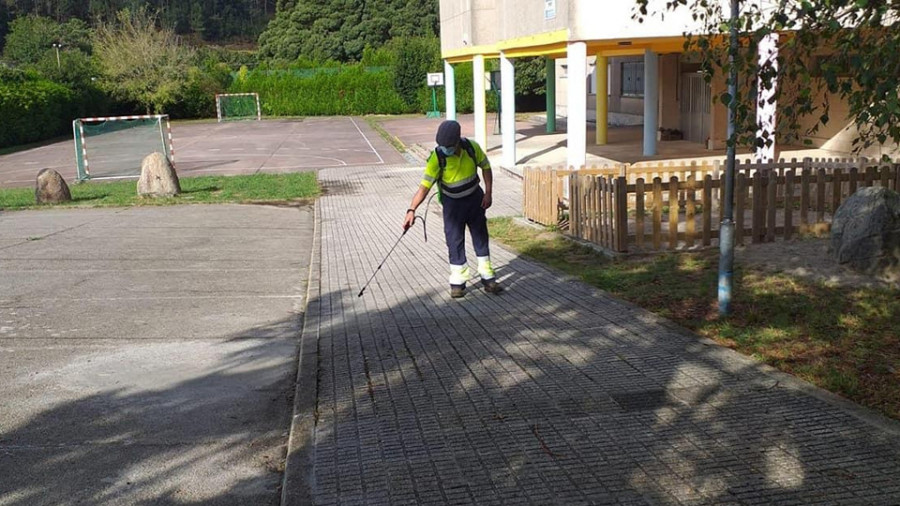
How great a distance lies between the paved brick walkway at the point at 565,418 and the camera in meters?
4.04

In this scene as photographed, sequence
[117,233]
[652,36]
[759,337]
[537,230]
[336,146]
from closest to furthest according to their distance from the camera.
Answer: [759,337] < [537,230] < [117,233] < [652,36] < [336,146]

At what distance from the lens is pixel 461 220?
830cm

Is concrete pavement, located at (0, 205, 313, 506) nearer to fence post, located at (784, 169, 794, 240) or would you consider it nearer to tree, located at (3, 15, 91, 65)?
fence post, located at (784, 169, 794, 240)

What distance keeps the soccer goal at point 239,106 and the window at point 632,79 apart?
104ft

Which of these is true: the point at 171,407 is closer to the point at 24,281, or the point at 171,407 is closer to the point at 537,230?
the point at 24,281

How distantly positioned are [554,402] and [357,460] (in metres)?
1.34

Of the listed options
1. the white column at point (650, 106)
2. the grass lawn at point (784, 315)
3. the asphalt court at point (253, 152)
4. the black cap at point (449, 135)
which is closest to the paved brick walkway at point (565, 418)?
the grass lawn at point (784, 315)

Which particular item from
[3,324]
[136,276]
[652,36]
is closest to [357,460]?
[3,324]

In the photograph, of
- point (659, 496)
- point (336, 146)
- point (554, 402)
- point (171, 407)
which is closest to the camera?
point (659, 496)

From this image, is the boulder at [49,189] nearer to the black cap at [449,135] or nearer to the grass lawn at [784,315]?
the grass lawn at [784,315]

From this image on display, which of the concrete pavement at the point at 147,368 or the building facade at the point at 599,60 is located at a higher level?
the building facade at the point at 599,60

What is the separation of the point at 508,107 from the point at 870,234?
596 inches

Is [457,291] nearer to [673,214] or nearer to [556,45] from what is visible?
[673,214]

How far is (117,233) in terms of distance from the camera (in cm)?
1386
